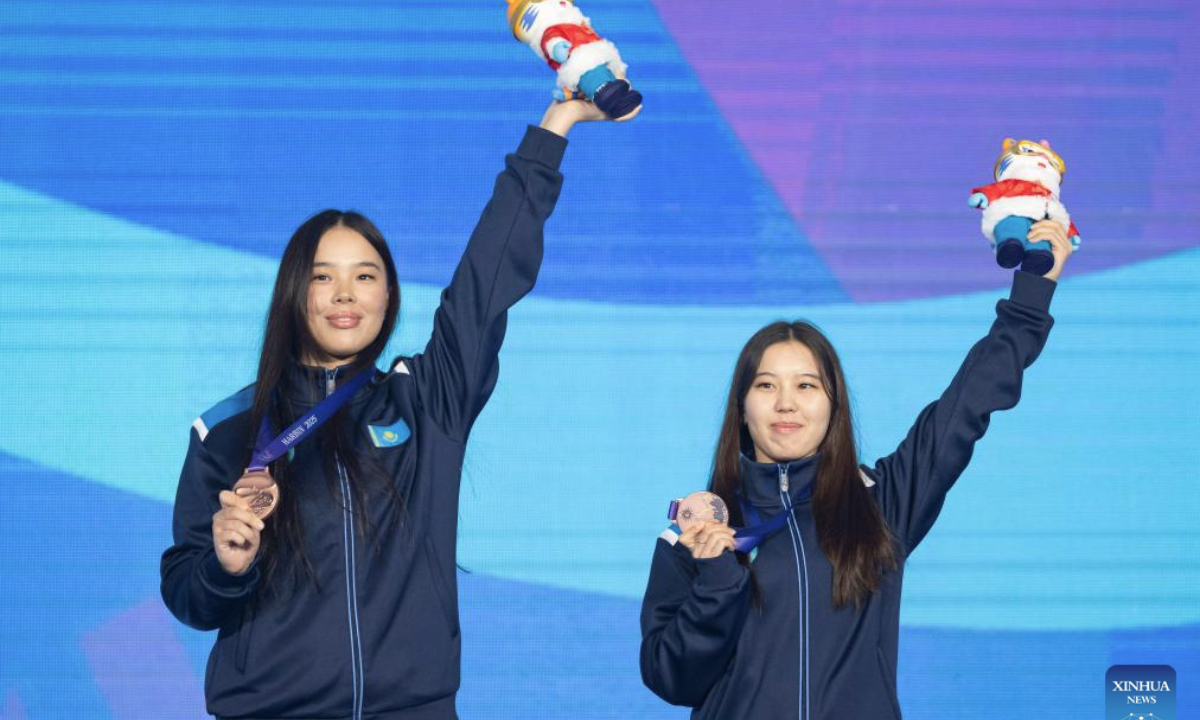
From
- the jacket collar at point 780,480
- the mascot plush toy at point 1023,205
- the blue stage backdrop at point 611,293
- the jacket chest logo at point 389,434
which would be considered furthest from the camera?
the blue stage backdrop at point 611,293

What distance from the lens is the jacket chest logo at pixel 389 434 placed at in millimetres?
2018

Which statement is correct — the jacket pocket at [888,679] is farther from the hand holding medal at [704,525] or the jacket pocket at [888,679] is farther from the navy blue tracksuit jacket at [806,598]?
the hand holding medal at [704,525]

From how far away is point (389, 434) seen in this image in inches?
79.8

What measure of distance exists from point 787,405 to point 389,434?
1.94ft

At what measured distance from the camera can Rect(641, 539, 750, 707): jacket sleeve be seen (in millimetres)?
1915

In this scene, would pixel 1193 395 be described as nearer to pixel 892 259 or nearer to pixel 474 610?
pixel 892 259

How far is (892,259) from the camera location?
10.7 ft

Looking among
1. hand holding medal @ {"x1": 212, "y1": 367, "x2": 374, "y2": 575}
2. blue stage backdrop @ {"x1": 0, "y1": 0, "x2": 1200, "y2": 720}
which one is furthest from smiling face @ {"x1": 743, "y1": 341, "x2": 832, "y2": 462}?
blue stage backdrop @ {"x1": 0, "y1": 0, "x2": 1200, "y2": 720}

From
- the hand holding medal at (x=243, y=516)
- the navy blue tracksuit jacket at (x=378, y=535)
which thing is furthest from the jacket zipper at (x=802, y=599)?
the hand holding medal at (x=243, y=516)

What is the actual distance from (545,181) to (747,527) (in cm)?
58

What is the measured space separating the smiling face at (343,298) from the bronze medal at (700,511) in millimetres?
520

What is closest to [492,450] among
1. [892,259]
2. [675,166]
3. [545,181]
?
[675,166]

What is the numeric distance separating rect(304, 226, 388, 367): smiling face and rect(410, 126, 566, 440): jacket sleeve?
0.10 meters

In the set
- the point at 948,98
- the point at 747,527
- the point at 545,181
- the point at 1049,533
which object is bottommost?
the point at 747,527
